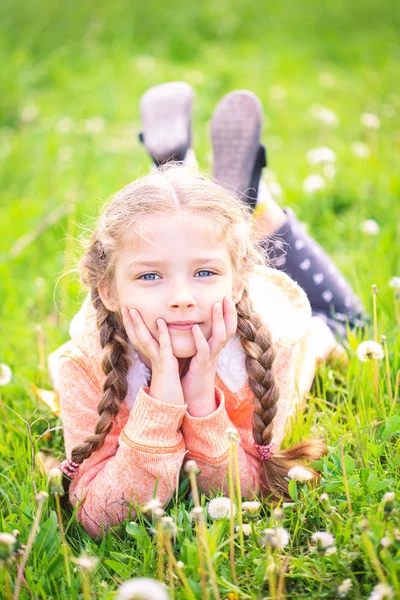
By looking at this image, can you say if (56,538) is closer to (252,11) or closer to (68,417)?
(68,417)

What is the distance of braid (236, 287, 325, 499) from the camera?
1.93 m

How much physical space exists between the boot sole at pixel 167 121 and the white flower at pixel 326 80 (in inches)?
95.9

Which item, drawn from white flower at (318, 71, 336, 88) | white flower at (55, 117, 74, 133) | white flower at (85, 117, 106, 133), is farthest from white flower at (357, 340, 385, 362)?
white flower at (318, 71, 336, 88)

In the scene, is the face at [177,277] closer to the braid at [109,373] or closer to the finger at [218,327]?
the finger at [218,327]

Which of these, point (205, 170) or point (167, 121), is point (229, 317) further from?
point (205, 170)

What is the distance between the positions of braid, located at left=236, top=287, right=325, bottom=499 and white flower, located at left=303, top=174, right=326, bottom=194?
1.74m

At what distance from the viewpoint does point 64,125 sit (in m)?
4.82

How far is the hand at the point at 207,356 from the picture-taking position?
5.95ft

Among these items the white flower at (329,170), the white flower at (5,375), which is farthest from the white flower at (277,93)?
the white flower at (5,375)

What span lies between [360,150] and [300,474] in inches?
112

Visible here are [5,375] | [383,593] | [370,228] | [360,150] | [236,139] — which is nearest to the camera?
[383,593]

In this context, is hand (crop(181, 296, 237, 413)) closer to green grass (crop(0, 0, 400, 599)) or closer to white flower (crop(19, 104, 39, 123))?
green grass (crop(0, 0, 400, 599))

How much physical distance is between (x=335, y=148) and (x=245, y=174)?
181 centimetres

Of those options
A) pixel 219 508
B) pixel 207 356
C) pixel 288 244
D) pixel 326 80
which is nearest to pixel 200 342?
pixel 207 356
